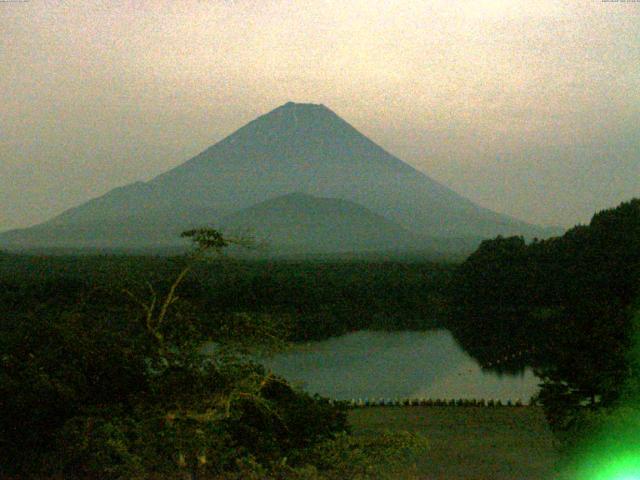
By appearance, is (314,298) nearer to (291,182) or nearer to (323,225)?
(323,225)

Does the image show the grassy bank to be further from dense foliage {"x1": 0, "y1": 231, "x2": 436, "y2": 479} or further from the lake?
the lake

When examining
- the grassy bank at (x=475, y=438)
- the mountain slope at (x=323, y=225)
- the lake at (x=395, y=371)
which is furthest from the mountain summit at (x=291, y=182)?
the grassy bank at (x=475, y=438)

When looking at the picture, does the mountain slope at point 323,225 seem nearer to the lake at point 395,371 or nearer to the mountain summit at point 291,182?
the mountain summit at point 291,182

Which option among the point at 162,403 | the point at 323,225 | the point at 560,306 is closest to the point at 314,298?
the point at 560,306

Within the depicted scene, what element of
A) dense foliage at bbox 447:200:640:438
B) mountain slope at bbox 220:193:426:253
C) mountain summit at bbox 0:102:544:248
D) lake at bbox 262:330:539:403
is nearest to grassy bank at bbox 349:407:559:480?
dense foliage at bbox 447:200:640:438

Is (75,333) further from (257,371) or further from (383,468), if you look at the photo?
(383,468)
